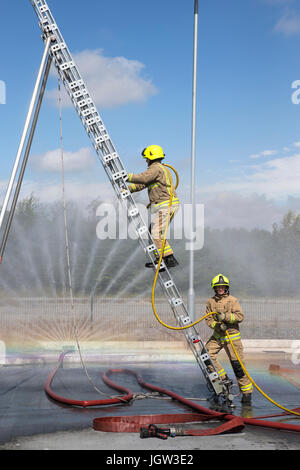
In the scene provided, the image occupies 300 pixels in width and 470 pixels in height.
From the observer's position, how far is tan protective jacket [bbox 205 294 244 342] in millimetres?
7629

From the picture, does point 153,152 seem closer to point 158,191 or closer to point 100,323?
point 158,191

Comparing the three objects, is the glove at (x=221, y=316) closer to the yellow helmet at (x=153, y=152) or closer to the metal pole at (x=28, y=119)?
the yellow helmet at (x=153, y=152)

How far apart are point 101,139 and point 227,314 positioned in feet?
10.7

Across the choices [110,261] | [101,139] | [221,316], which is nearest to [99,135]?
[101,139]

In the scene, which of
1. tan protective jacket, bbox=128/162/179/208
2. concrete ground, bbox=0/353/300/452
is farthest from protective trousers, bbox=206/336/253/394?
tan protective jacket, bbox=128/162/179/208

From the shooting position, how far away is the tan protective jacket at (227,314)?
763 cm

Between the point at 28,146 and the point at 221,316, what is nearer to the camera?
the point at 28,146

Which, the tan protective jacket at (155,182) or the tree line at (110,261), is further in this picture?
the tree line at (110,261)

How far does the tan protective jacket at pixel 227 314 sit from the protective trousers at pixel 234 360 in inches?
4.1

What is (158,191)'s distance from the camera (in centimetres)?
751

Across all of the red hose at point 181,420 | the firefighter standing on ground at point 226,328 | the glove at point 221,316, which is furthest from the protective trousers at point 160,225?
the red hose at point 181,420

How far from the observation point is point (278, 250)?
25.0 m

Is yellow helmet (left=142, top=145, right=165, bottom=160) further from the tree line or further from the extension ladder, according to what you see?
the tree line

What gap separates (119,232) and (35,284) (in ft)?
23.5
